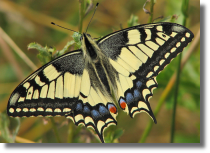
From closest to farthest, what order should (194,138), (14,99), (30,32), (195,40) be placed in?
(14,99) → (195,40) → (194,138) → (30,32)

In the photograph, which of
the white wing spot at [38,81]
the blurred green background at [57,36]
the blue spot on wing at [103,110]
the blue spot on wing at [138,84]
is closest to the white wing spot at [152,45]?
the blue spot on wing at [138,84]

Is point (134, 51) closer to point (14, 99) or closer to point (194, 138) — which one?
point (14, 99)

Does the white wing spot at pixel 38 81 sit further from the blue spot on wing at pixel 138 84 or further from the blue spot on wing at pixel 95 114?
the blue spot on wing at pixel 138 84

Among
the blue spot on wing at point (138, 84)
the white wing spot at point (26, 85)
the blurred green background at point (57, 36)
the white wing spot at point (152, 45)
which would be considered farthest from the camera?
the blurred green background at point (57, 36)

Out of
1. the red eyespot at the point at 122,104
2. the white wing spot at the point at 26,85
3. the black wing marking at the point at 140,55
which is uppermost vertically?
the black wing marking at the point at 140,55

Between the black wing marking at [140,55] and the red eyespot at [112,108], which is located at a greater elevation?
the black wing marking at [140,55]

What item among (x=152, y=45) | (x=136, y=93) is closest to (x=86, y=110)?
(x=136, y=93)

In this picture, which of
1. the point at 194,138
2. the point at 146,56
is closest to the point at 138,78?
the point at 146,56

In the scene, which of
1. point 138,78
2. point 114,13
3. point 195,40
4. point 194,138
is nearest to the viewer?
point 138,78
